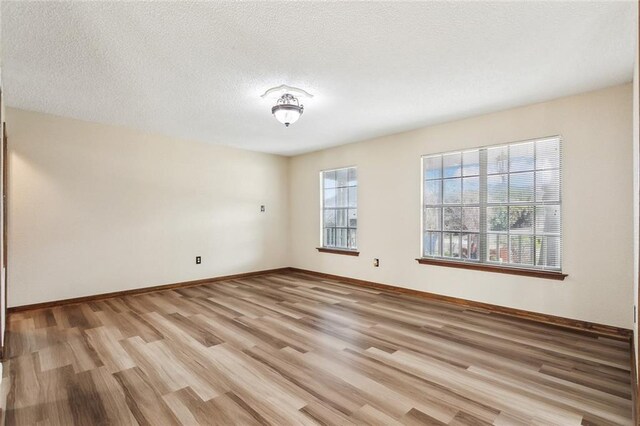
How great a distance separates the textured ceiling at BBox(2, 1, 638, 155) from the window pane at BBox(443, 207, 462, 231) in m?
1.29

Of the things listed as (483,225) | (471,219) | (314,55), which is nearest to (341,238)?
(471,219)

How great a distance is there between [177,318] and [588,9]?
447 centimetres

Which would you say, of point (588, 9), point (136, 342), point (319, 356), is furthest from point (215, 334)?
point (588, 9)

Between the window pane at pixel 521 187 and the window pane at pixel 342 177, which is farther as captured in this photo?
the window pane at pixel 342 177

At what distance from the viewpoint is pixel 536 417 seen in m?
1.86

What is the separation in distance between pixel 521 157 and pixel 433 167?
3.68ft

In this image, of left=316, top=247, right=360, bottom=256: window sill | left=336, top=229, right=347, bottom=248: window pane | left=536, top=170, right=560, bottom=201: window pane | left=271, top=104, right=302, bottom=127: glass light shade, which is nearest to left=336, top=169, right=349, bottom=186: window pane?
left=336, top=229, right=347, bottom=248: window pane

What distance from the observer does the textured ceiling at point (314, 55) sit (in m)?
2.05

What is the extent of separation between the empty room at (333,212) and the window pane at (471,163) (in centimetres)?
2

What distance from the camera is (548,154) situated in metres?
3.60

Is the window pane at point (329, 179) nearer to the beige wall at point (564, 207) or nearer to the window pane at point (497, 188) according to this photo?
the beige wall at point (564, 207)

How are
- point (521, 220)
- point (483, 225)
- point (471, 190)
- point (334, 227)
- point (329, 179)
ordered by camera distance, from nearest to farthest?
1. point (521, 220)
2. point (483, 225)
3. point (471, 190)
4. point (334, 227)
5. point (329, 179)

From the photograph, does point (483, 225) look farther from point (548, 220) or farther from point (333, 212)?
point (333, 212)

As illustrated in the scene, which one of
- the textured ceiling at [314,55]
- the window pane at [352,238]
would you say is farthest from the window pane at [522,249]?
the window pane at [352,238]
